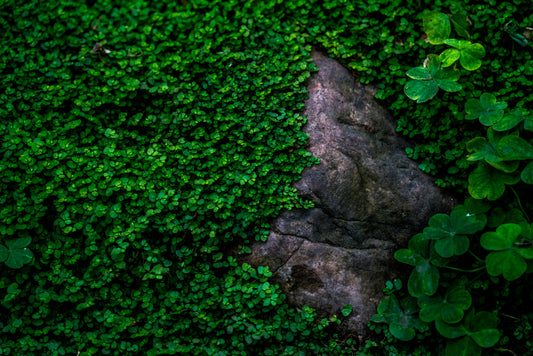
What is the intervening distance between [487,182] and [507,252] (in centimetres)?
53

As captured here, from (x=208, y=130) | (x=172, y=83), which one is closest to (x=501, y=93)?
(x=208, y=130)

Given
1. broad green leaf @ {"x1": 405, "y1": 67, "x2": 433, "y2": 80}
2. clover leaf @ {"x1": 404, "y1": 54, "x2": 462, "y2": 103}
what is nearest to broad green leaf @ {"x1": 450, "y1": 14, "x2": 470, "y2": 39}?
clover leaf @ {"x1": 404, "y1": 54, "x2": 462, "y2": 103}

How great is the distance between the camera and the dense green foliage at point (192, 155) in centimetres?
310

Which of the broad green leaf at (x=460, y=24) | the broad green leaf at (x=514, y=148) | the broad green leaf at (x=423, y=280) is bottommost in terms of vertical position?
the broad green leaf at (x=423, y=280)

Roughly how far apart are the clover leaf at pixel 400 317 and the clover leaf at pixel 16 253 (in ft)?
8.36

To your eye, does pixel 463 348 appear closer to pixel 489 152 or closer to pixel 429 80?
pixel 489 152

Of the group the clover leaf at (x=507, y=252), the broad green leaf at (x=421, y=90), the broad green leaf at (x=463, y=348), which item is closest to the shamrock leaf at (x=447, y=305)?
the broad green leaf at (x=463, y=348)

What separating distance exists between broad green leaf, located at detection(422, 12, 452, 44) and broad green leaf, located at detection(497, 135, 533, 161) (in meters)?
0.94

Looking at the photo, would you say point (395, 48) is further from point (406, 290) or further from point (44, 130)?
point (44, 130)

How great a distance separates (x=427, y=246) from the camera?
127 inches

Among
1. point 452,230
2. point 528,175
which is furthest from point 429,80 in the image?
point 452,230

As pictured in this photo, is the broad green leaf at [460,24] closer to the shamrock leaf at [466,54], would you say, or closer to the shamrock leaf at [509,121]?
the shamrock leaf at [466,54]

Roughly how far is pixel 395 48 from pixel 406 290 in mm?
1988

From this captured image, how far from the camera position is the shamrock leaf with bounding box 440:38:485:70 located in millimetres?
3295
